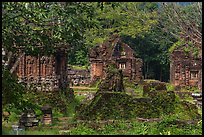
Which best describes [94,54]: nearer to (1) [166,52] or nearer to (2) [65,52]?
(1) [166,52]

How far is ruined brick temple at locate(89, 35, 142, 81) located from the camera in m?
38.2

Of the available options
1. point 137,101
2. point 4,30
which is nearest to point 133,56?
point 137,101

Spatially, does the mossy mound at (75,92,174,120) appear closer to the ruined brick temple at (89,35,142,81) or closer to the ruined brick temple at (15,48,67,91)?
the ruined brick temple at (15,48,67,91)

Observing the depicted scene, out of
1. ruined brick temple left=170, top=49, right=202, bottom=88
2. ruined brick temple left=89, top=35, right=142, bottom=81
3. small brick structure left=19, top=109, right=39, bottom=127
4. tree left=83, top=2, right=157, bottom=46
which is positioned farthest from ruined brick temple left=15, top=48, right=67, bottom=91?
tree left=83, top=2, right=157, bottom=46

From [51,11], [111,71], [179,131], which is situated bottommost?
[179,131]

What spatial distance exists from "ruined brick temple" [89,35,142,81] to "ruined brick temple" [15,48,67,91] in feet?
48.7

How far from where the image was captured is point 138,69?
130ft

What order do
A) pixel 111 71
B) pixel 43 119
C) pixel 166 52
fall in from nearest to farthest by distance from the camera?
pixel 43 119
pixel 111 71
pixel 166 52

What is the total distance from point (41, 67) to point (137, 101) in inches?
241

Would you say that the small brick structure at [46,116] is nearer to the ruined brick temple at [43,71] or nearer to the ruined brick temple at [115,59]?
the ruined brick temple at [43,71]

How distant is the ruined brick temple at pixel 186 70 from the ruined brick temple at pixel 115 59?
3.51 metres

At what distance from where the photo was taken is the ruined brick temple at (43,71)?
71.7ft

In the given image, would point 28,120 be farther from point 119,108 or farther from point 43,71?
point 43,71

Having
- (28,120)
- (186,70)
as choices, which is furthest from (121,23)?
(28,120)
